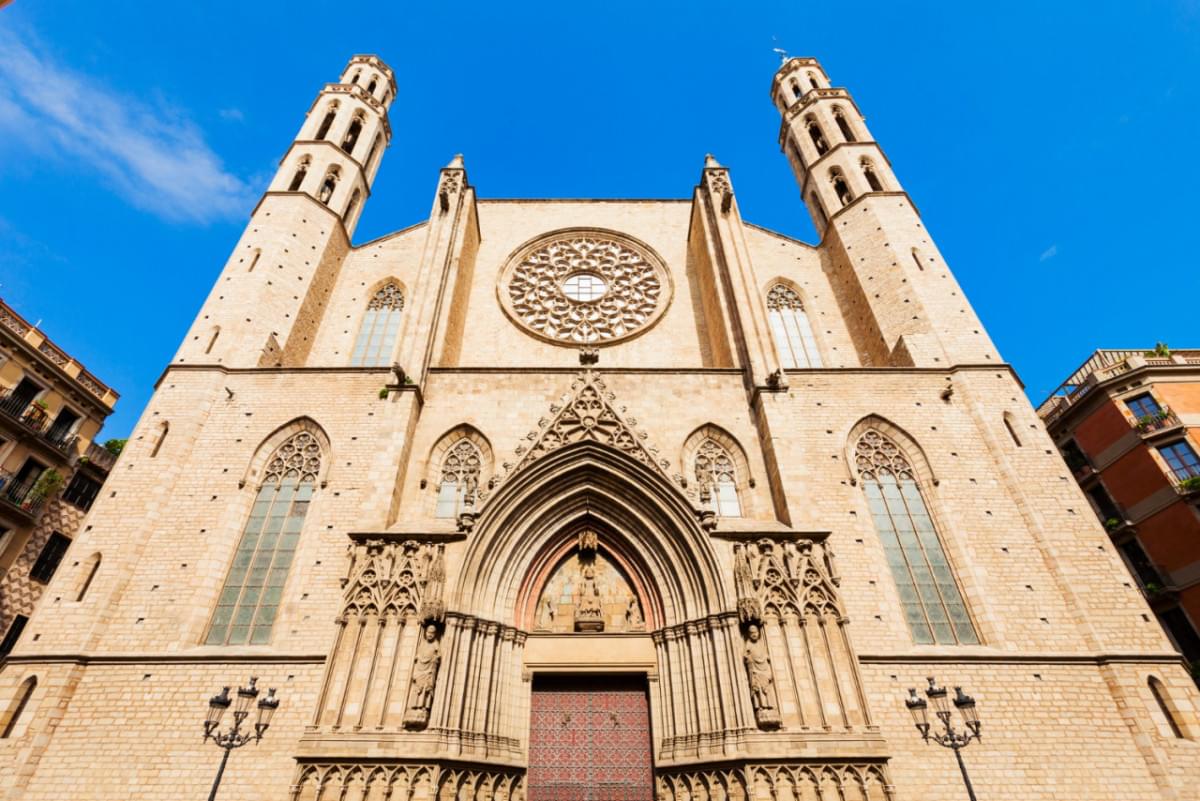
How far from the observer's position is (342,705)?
8898 millimetres

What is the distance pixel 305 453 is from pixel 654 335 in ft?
32.0

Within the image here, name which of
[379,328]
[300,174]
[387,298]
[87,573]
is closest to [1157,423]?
[379,328]

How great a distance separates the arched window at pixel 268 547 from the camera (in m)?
10.5

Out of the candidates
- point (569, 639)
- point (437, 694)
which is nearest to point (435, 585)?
point (437, 694)

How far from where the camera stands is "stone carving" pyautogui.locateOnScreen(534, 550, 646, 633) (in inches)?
425

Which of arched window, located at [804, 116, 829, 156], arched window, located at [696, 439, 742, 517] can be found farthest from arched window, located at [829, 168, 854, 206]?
arched window, located at [696, 439, 742, 517]

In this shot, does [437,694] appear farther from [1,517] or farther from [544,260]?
[1,517]

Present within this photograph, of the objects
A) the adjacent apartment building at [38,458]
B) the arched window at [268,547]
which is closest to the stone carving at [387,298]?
the arched window at [268,547]

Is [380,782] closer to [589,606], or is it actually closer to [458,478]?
[589,606]

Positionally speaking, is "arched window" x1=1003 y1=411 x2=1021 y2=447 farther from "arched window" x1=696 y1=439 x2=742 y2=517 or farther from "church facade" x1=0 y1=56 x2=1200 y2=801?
"arched window" x1=696 y1=439 x2=742 y2=517

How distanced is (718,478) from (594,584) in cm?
337

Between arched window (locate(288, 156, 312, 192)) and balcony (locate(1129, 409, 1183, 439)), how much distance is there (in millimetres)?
26572

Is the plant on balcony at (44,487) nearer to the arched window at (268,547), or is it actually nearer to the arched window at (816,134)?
the arched window at (268,547)

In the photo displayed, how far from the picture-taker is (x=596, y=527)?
1170 centimetres
